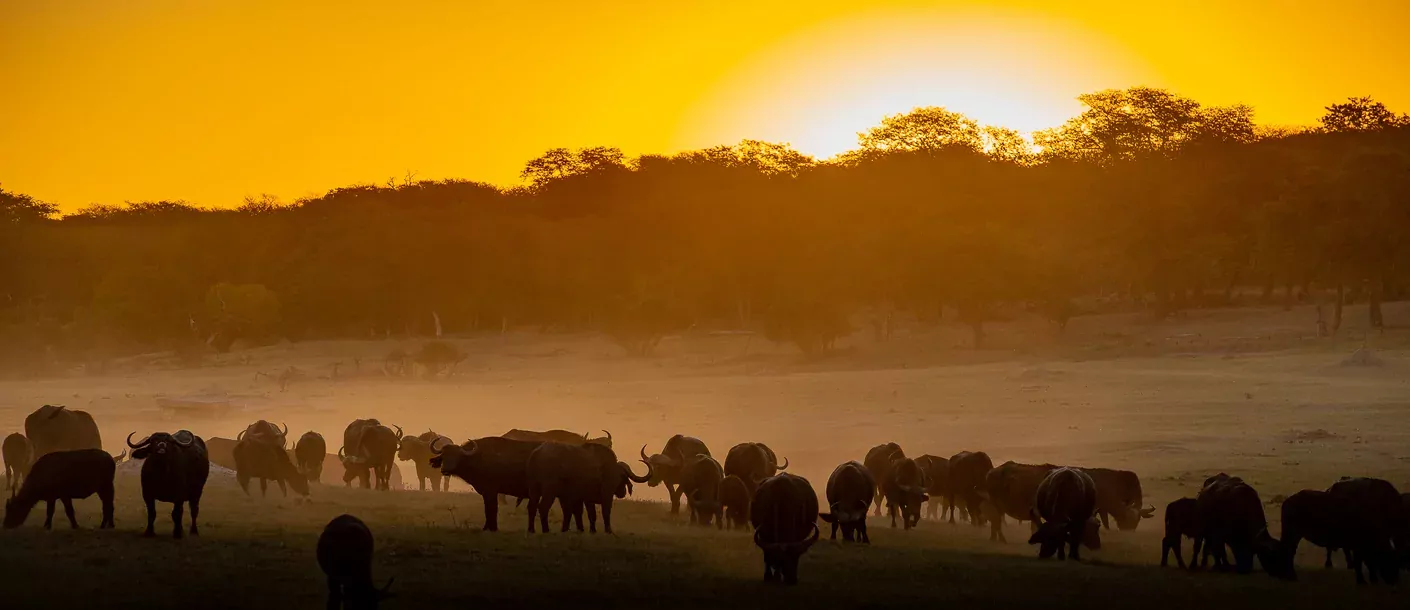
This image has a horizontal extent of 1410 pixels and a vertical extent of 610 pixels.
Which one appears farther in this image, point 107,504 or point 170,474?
point 107,504

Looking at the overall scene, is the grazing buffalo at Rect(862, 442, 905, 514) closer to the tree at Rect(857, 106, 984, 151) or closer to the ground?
the ground

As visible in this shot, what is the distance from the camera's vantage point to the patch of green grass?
15461 mm

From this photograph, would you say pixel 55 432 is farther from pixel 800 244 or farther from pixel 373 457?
pixel 800 244

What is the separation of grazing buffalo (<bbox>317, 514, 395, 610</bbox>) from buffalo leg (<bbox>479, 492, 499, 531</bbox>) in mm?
5425

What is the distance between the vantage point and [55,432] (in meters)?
25.2

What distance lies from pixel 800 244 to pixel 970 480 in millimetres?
67481

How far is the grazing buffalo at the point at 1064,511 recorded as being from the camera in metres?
19.6

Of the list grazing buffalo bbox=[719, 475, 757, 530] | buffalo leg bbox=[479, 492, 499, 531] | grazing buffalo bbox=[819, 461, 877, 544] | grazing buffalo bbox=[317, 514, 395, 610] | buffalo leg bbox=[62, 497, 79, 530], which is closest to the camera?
grazing buffalo bbox=[317, 514, 395, 610]

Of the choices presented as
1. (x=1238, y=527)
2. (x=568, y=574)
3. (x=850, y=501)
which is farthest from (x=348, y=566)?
(x=1238, y=527)

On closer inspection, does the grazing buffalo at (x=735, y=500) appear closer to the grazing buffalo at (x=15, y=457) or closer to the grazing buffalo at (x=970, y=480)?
the grazing buffalo at (x=970, y=480)

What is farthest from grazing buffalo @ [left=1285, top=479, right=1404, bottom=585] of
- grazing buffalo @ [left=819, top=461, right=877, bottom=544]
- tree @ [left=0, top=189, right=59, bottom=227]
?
tree @ [left=0, top=189, right=59, bottom=227]

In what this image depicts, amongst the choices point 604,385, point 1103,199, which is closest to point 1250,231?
point 1103,199

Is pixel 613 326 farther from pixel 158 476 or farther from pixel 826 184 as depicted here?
pixel 158 476

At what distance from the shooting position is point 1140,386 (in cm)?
4634
